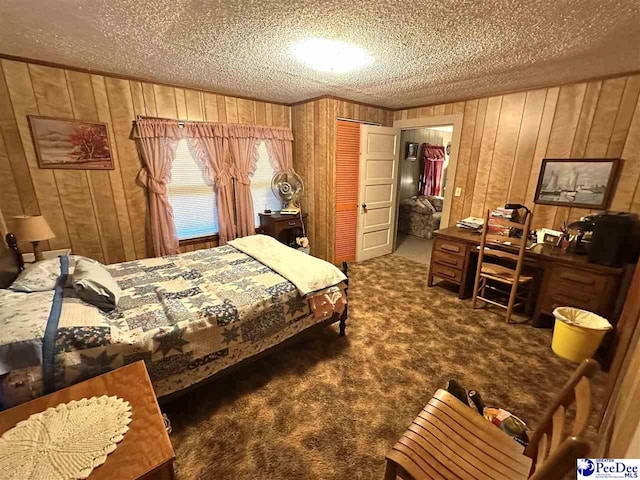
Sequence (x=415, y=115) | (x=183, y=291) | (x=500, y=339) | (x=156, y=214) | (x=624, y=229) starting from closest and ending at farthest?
(x=183, y=291) < (x=624, y=229) < (x=500, y=339) < (x=156, y=214) < (x=415, y=115)

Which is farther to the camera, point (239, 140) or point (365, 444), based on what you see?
point (239, 140)

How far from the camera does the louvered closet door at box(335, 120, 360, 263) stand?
3.70m

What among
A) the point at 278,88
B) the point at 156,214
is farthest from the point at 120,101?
the point at 278,88

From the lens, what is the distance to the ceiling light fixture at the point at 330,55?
1964mm

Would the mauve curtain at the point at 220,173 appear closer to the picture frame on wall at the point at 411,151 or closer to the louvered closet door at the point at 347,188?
the louvered closet door at the point at 347,188

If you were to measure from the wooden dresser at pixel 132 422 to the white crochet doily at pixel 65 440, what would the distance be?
30 millimetres

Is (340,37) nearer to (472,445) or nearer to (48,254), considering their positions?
(472,445)

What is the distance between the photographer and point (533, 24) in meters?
1.62

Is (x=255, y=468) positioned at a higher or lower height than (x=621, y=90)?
lower

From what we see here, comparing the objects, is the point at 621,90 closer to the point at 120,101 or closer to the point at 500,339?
the point at 500,339

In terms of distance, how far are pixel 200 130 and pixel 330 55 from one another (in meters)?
1.84

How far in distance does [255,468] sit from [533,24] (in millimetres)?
2903

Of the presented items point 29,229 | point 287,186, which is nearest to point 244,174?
point 287,186

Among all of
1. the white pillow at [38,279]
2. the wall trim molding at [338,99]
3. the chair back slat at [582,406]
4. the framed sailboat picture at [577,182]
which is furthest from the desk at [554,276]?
the white pillow at [38,279]
